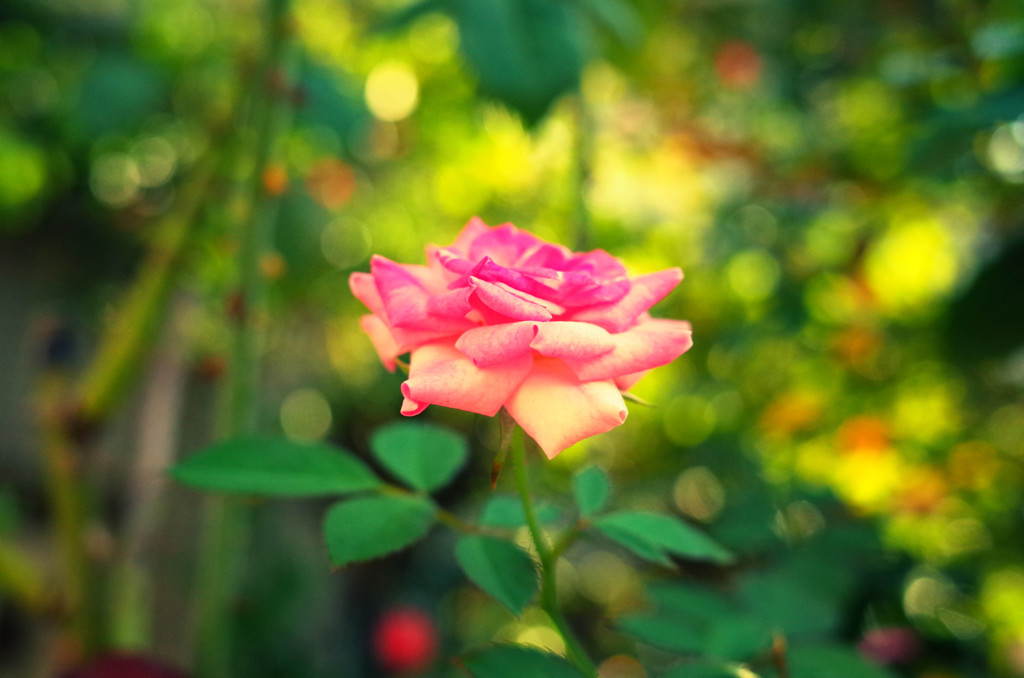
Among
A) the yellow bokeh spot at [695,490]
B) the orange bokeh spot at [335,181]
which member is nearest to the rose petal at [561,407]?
the yellow bokeh spot at [695,490]

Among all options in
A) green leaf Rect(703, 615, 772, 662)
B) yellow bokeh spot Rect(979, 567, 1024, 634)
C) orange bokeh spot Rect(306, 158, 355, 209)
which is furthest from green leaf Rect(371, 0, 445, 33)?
yellow bokeh spot Rect(979, 567, 1024, 634)

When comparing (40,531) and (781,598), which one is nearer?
(781,598)

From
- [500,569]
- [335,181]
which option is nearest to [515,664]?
[500,569]

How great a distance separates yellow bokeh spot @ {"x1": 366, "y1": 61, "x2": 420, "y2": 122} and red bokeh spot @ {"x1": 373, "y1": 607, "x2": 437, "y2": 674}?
1151mm

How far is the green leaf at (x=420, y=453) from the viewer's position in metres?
0.43

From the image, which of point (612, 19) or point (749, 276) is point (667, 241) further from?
point (612, 19)

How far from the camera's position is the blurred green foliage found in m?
0.67

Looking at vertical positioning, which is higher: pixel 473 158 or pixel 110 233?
pixel 473 158

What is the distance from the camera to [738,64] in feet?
4.93

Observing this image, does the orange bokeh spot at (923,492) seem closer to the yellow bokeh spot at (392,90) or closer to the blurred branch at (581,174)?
the blurred branch at (581,174)

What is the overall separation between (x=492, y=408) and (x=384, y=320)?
0.10 metres

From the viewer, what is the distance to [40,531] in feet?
4.90

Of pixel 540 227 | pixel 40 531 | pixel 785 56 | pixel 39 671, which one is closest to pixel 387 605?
pixel 39 671

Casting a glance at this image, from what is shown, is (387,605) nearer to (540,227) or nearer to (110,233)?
(540,227)
